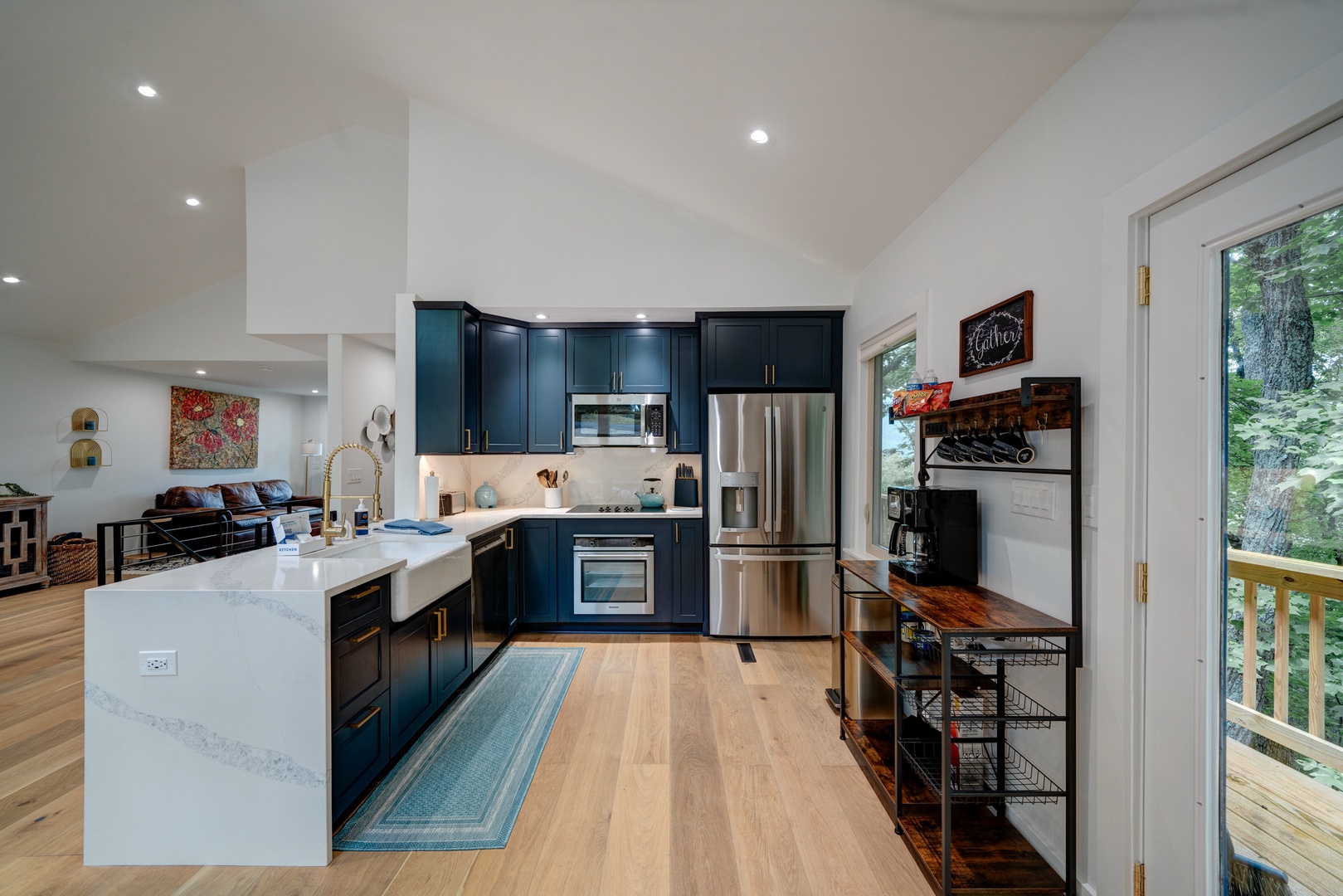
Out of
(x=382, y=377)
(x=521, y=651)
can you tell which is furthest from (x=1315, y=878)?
(x=382, y=377)

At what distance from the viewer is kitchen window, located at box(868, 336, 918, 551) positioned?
2.95 m

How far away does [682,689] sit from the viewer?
10.3 ft

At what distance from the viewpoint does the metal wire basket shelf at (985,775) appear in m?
1.63

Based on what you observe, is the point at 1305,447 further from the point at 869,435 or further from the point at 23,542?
the point at 23,542

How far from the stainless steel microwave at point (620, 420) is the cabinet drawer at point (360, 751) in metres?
2.35

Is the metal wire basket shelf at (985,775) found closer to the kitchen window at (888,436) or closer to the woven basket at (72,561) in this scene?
the kitchen window at (888,436)

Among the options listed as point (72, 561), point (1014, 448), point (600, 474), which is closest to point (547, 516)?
point (600, 474)

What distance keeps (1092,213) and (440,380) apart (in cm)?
360

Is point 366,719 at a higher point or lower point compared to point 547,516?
lower

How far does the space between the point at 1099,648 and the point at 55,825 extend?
3577 millimetres

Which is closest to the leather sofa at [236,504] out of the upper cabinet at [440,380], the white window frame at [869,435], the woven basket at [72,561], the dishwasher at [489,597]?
the woven basket at [72,561]

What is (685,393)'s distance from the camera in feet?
13.8

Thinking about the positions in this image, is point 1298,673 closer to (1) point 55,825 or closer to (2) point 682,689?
(2) point 682,689

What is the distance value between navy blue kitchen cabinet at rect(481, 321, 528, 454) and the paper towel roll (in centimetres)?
45
